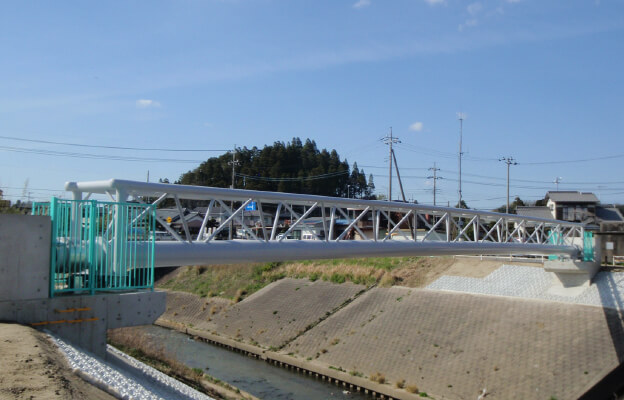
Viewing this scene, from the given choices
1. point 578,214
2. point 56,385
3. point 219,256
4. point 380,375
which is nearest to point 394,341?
point 380,375

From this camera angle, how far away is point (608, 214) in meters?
51.0

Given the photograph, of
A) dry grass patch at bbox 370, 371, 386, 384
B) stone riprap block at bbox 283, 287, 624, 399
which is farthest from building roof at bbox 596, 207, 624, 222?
dry grass patch at bbox 370, 371, 386, 384

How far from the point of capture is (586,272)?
2355 cm

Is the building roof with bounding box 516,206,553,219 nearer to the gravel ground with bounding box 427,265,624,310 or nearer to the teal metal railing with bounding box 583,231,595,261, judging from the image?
the gravel ground with bounding box 427,265,624,310

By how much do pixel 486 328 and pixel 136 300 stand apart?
17.8m

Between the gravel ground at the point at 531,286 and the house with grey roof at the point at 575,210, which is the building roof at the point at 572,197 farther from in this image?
the gravel ground at the point at 531,286

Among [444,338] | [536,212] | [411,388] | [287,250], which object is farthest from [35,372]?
[536,212]

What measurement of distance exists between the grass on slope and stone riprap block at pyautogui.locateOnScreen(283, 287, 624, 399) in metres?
2.48

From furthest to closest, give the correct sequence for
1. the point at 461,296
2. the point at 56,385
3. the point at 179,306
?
the point at 179,306
the point at 461,296
the point at 56,385

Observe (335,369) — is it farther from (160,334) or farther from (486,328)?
(160,334)

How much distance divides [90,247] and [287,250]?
501cm

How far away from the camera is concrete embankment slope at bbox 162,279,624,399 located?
17906 millimetres

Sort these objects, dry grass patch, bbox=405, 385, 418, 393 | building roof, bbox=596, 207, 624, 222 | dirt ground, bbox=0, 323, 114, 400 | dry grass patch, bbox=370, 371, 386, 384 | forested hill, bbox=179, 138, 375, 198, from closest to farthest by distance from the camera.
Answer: dirt ground, bbox=0, 323, 114, 400 → dry grass patch, bbox=405, 385, 418, 393 → dry grass patch, bbox=370, 371, 386, 384 → building roof, bbox=596, 207, 624, 222 → forested hill, bbox=179, 138, 375, 198

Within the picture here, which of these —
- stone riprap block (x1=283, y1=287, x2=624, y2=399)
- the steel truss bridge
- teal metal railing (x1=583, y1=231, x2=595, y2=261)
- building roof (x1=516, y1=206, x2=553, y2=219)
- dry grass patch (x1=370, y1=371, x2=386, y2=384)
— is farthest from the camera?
building roof (x1=516, y1=206, x2=553, y2=219)
